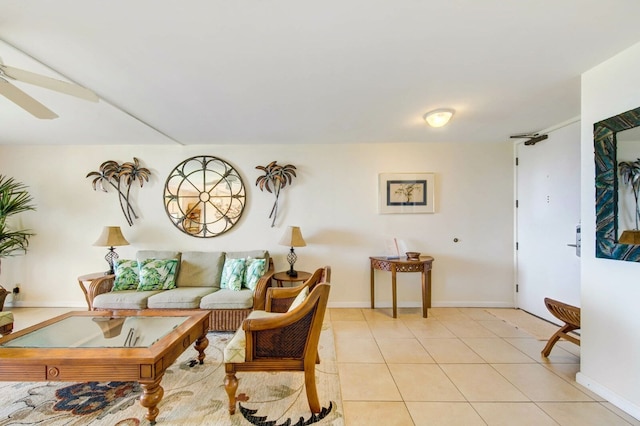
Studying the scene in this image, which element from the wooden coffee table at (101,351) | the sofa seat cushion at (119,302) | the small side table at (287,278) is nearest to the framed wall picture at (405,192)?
the small side table at (287,278)

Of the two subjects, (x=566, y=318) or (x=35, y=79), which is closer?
(x=35, y=79)

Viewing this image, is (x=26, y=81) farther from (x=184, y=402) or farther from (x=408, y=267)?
(x=408, y=267)

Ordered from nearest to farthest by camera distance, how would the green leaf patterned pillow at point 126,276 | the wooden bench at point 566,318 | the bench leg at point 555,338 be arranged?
1. the wooden bench at point 566,318
2. the bench leg at point 555,338
3. the green leaf patterned pillow at point 126,276

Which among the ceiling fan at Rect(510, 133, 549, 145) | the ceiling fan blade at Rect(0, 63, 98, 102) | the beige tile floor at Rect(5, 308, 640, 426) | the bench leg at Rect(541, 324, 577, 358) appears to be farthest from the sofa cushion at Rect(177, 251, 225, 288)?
the ceiling fan at Rect(510, 133, 549, 145)

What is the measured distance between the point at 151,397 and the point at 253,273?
1747 mm

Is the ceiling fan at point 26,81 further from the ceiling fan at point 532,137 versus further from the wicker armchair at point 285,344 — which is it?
the ceiling fan at point 532,137

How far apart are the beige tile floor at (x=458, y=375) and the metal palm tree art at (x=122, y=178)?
5.41ft

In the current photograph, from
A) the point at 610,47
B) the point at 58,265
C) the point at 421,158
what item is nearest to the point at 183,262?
the point at 58,265

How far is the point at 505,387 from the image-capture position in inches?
81.9

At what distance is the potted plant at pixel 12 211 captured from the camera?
11.7ft

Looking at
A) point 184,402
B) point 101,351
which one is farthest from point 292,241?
point 101,351

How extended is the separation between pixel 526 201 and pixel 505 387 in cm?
259

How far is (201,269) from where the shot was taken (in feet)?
11.7

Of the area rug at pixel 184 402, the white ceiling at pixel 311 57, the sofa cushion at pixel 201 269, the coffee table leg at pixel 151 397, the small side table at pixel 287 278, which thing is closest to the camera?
the white ceiling at pixel 311 57
